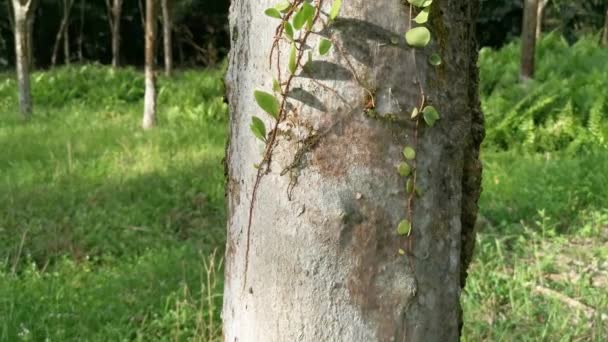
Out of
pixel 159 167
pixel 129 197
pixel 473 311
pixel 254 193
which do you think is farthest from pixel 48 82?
pixel 254 193

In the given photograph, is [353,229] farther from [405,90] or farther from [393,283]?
[405,90]

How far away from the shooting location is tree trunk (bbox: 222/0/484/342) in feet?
4.29

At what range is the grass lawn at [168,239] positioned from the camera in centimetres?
383

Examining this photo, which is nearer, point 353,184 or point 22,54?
point 353,184

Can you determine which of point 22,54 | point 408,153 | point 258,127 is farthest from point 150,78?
point 408,153

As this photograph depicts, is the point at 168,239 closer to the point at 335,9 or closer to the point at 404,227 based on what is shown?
the point at 404,227

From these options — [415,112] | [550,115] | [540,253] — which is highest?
[415,112]

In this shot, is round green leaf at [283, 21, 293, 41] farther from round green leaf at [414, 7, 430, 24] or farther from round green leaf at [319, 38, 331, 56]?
round green leaf at [414, 7, 430, 24]

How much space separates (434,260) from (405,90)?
0.33 metres

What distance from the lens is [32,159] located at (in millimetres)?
7598

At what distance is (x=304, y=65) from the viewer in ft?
4.30

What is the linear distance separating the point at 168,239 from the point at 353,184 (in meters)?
4.37

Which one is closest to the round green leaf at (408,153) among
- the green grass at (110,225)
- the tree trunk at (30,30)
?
the green grass at (110,225)

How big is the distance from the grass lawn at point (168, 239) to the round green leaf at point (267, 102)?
1987 millimetres
